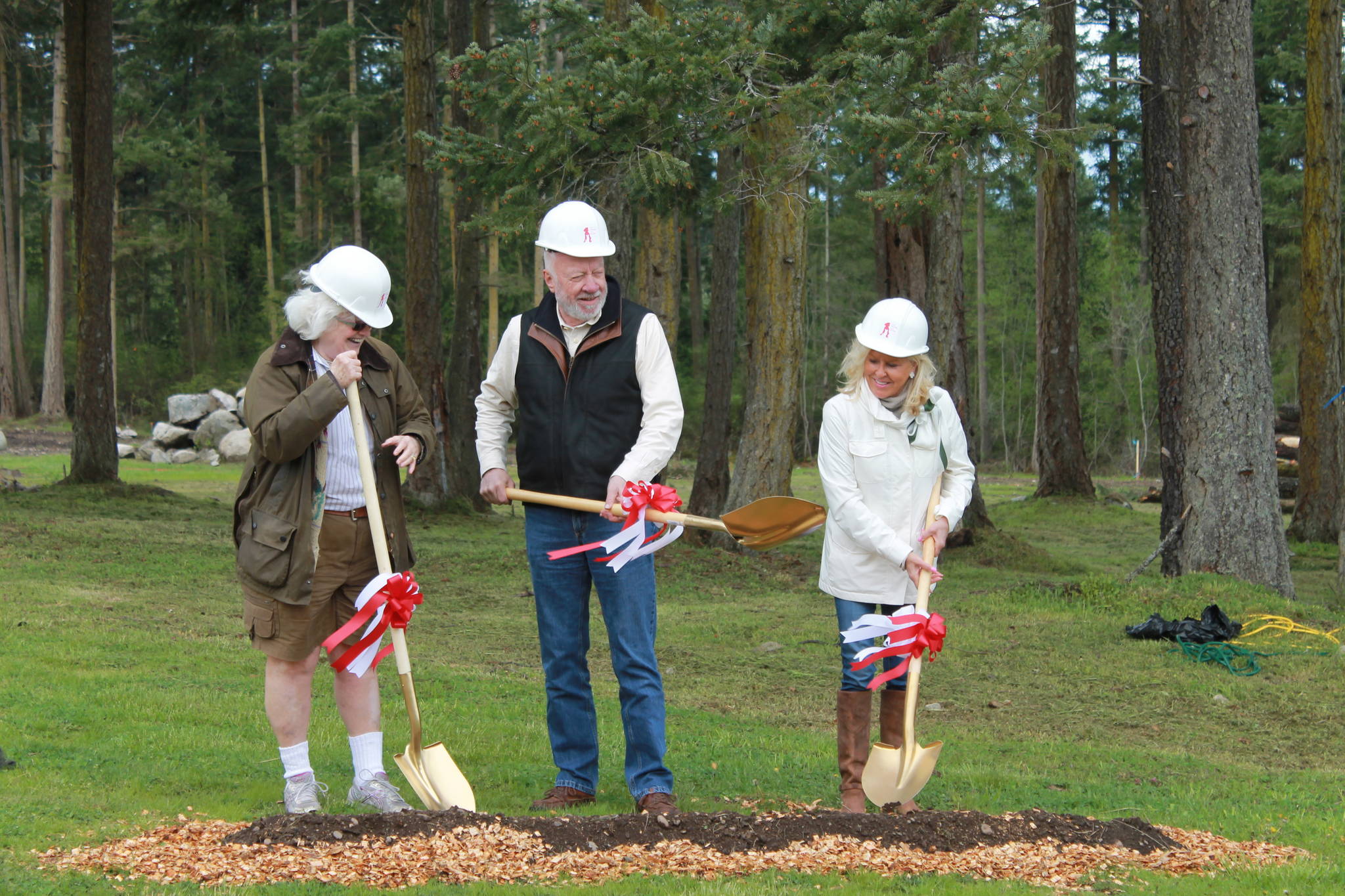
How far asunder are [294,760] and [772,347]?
32.4 feet

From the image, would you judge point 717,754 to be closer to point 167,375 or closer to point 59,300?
point 59,300

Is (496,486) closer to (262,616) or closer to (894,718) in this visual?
(262,616)

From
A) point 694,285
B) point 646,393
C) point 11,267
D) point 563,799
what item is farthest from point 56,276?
point 646,393

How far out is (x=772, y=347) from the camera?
551 inches

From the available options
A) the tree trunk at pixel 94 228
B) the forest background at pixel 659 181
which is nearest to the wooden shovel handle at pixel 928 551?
the forest background at pixel 659 181

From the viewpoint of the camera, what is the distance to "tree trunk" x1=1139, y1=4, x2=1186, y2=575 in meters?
10.7

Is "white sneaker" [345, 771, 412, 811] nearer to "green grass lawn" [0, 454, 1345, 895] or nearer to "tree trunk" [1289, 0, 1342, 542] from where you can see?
"green grass lawn" [0, 454, 1345, 895]

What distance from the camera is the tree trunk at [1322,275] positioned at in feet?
50.0

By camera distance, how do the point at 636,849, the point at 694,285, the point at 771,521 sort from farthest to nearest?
the point at 694,285
the point at 771,521
the point at 636,849

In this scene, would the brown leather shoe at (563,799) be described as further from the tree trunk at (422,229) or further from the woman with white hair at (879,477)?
the tree trunk at (422,229)

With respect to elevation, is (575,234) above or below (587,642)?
above

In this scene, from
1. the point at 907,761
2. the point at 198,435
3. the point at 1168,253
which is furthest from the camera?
the point at 198,435

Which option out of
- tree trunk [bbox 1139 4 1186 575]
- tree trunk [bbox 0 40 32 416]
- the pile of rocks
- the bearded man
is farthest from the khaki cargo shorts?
tree trunk [bbox 0 40 32 416]

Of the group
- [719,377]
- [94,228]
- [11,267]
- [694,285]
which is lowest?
[719,377]
